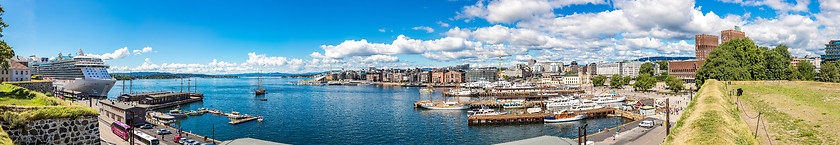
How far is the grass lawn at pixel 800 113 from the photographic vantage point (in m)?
12.2

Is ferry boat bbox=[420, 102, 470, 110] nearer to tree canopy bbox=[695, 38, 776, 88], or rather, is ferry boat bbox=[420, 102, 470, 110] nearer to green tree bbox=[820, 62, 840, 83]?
tree canopy bbox=[695, 38, 776, 88]

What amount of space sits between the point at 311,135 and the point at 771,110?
29514 mm

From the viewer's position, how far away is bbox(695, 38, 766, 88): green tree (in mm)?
34500

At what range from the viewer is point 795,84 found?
27.0 metres

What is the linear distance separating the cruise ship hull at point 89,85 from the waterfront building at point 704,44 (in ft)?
448

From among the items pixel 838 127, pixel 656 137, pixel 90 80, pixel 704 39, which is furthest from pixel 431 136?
pixel 704 39

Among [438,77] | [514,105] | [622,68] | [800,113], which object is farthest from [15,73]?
[622,68]

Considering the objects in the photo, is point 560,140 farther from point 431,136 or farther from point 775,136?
point 431,136

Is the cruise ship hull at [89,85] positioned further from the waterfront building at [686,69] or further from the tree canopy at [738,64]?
the waterfront building at [686,69]

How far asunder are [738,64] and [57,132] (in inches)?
1847

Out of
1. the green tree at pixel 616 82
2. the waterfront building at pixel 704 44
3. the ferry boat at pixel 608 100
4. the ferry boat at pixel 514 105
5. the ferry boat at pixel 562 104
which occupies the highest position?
the waterfront building at pixel 704 44

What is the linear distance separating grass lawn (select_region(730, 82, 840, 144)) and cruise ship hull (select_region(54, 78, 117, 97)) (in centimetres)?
7154

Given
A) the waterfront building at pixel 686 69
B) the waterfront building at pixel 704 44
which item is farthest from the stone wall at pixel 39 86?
the waterfront building at pixel 704 44

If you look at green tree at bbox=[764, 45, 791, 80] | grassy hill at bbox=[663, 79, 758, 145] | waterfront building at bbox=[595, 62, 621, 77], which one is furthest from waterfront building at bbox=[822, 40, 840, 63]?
grassy hill at bbox=[663, 79, 758, 145]
